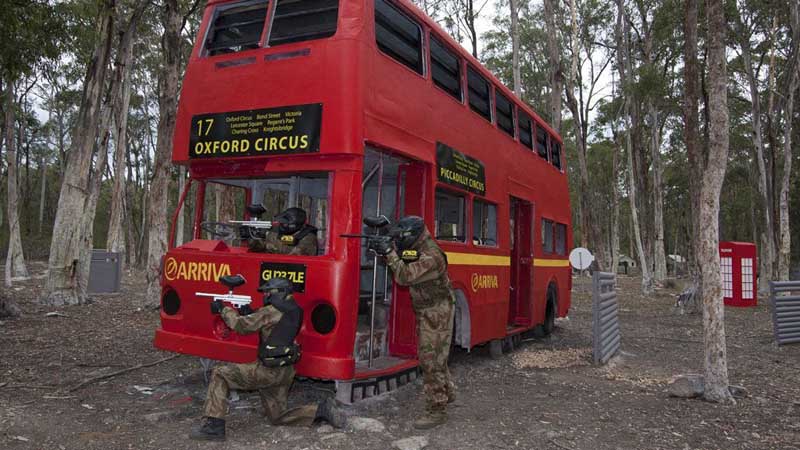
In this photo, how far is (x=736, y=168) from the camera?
133 ft

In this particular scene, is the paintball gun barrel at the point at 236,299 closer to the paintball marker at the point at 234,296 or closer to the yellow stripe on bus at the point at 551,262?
the paintball marker at the point at 234,296

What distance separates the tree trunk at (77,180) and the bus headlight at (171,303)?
8.34 metres

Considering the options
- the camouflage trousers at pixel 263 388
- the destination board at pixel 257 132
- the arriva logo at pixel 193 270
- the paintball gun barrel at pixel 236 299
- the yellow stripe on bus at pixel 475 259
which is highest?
the destination board at pixel 257 132

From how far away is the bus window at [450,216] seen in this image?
7.40 m

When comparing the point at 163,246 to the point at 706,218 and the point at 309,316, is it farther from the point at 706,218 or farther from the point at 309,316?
the point at 706,218

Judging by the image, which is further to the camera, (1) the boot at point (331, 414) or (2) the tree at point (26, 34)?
(2) the tree at point (26, 34)

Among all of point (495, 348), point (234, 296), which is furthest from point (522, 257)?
point (234, 296)

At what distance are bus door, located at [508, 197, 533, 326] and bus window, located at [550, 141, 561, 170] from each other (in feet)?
6.97

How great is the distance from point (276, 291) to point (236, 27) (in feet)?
10.1

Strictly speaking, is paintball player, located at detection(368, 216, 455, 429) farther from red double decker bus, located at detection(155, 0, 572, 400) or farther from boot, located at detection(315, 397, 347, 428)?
boot, located at detection(315, 397, 347, 428)

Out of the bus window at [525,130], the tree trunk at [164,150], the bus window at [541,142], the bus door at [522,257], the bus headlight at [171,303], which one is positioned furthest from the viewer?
the tree trunk at [164,150]

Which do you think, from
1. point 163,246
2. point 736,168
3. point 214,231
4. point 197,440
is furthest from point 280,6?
point 736,168

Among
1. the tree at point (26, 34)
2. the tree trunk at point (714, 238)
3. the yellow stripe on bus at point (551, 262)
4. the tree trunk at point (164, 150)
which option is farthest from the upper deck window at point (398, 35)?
the tree trunk at point (164, 150)

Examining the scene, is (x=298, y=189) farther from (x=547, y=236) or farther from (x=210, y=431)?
(x=547, y=236)
